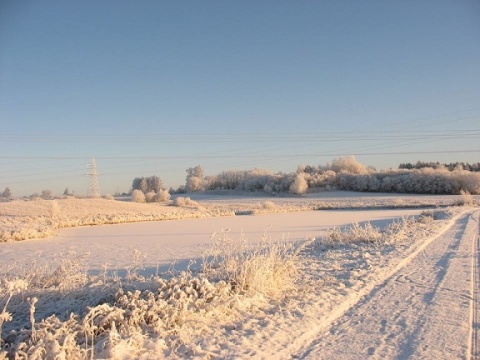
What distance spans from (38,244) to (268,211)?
20483 millimetres

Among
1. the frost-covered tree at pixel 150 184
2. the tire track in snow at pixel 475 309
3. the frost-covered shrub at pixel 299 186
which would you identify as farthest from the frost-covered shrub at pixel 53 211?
the frost-covered tree at pixel 150 184

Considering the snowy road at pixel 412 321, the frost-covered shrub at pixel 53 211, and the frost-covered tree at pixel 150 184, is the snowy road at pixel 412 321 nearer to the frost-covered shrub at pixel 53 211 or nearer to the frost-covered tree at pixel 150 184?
the frost-covered shrub at pixel 53 211

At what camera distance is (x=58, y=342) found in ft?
11.7

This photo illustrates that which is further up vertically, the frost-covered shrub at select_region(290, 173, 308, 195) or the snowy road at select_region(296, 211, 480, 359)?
the frost-covered shrub at select_region(290, 173, 308, 195)

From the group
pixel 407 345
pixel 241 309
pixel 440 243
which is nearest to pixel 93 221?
pixel 440 243

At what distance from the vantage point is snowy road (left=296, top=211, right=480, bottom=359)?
3.98 metres

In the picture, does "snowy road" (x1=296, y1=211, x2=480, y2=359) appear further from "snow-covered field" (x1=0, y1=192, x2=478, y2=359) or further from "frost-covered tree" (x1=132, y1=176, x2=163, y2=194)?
"frost-covered tree" (x1=132, y1=176, x2=163, y2=194)

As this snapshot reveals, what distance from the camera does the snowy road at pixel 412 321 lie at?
398cm

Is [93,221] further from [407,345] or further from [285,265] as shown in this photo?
[407,345]

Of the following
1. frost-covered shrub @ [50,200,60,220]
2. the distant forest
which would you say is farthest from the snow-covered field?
the distant forest

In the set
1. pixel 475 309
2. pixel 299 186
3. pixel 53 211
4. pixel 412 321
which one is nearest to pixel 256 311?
pixel 412 321

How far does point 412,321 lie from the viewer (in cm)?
482

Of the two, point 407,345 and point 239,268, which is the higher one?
point 239,268

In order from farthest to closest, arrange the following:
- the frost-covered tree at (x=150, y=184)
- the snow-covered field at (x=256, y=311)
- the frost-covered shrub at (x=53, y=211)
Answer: the frost-covered tree at (x=150, y=184), the frost-covered shrub at (x=53, y=211), the snow-covered field at (x=256, y=311)
